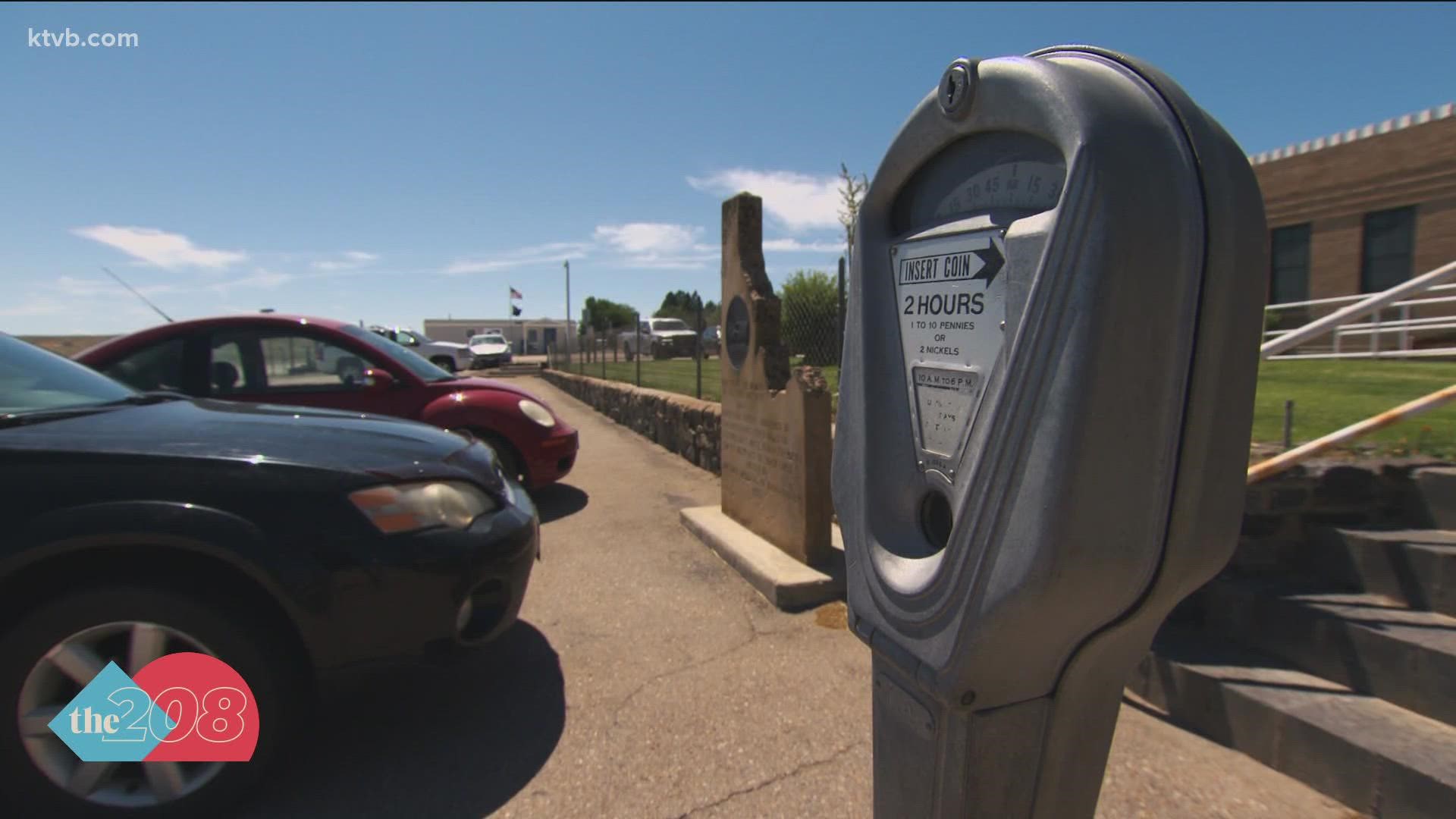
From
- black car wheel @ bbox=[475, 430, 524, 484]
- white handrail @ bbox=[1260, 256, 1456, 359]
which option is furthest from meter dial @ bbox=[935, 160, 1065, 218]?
black car wheel @ bbox=[475, 430, 524, 484]

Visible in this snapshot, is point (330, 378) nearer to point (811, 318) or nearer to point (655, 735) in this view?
point (655, 735)

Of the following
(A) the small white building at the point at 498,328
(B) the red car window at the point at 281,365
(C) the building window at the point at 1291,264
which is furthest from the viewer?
(A) the small white building at the point at 498,328

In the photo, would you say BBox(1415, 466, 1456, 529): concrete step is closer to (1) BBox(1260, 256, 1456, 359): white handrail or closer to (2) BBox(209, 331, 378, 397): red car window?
(1) BBox(1260, 256, 1456, 359): white handrail

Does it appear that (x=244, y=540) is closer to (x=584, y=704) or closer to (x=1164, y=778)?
(x=584, y=704)

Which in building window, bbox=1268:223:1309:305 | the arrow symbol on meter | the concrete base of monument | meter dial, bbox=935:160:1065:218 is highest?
building window, bbox=1268:223:1309:305

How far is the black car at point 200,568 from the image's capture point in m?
2.32

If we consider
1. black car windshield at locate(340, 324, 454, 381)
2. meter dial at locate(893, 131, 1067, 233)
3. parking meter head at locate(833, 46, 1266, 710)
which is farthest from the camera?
black car windshield at locate(340, 324, 454, 381)

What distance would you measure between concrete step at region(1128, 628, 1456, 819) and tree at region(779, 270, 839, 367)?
4118 mm

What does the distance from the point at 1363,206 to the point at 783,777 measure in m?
14.7

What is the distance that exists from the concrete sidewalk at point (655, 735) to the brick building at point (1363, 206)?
464 inches

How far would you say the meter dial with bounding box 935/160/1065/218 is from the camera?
1159mm

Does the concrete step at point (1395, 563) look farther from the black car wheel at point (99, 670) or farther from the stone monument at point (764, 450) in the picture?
the black car wheel at point (99, 670)

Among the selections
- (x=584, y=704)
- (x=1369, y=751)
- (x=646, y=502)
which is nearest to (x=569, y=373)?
(x=646, y=502)

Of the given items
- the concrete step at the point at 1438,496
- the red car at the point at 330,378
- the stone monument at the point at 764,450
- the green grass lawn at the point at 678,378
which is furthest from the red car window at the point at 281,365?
the concrete step at the point at 1438,496
